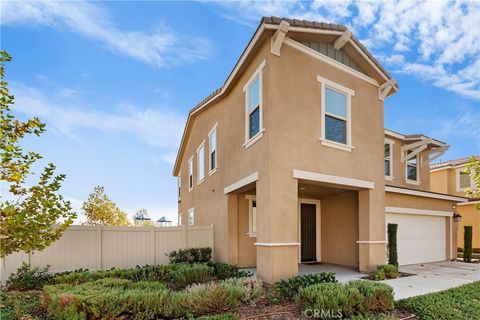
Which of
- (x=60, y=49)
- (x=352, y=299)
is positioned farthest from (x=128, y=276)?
(x=60, y=49)

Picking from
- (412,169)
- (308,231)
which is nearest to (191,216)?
(308,231)

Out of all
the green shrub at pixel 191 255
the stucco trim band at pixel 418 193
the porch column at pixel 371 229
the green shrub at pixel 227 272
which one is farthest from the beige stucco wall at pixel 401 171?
the green shrub at pixel 227 272

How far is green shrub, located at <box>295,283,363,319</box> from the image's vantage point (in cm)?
591

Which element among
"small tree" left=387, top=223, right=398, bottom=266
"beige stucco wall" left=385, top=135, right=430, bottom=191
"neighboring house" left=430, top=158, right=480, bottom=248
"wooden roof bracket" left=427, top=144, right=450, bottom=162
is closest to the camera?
"small tree" left=387, top=223, right=398, bottom=266

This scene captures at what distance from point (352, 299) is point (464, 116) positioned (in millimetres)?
16063

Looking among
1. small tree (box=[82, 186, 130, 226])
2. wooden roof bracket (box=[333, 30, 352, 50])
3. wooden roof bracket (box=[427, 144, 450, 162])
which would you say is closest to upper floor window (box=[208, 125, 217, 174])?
wooden roof bracket (box=[333, 30, 352, 50])

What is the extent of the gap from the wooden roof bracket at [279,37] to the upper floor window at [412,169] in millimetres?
12106

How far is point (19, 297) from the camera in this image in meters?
7.57

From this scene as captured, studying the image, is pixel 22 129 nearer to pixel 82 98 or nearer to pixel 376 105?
pixel 82 98

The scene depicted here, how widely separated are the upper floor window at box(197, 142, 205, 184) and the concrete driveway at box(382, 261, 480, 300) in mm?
9411

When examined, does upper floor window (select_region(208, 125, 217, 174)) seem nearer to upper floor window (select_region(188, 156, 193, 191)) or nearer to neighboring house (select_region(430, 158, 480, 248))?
upper floor window (select_region(188, 156, 193, 191))

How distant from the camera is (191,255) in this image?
11953 mm

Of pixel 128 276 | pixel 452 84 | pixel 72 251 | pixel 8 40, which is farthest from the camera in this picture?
pixel 452 84
